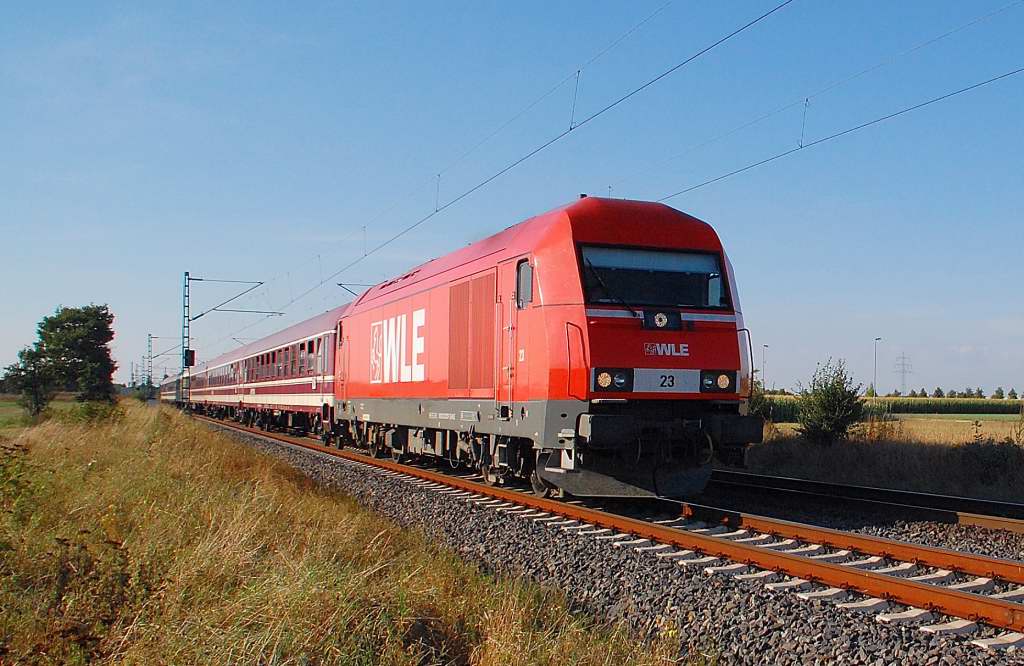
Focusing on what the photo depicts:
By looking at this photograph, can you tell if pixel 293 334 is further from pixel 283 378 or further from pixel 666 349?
pixel 666 349

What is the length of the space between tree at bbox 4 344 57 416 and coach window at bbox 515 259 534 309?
114ft

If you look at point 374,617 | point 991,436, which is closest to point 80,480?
point 374,617

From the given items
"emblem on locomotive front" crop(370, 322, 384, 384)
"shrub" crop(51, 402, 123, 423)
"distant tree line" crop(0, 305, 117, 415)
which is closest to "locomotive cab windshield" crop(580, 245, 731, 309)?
"emblem on locomotive front" crop(370, 322, 384, 384)

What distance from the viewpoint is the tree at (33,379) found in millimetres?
39781

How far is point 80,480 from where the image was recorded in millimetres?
11391

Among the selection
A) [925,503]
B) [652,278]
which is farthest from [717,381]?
[925,503]

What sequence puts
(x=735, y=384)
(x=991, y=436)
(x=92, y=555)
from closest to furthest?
(x=92, y=555)
(x=735, y=384)
(x=991, y=436)

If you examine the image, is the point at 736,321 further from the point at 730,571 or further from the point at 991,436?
the point at 991,436

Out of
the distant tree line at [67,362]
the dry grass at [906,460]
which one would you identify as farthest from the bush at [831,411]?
the distant tree line at [67,362]

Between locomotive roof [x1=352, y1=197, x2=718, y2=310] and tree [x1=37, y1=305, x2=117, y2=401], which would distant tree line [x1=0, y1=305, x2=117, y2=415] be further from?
locomotive roof [x1=352, y1=197, x2=718, y2=310]

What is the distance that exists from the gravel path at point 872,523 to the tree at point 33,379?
35820mm

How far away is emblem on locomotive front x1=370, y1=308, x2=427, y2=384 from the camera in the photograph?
51.4 ft

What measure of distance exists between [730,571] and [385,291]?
40.7 ft

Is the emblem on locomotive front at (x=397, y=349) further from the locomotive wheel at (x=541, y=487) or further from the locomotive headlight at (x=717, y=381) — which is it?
the locomotive headlight at (x=717, y=381)
